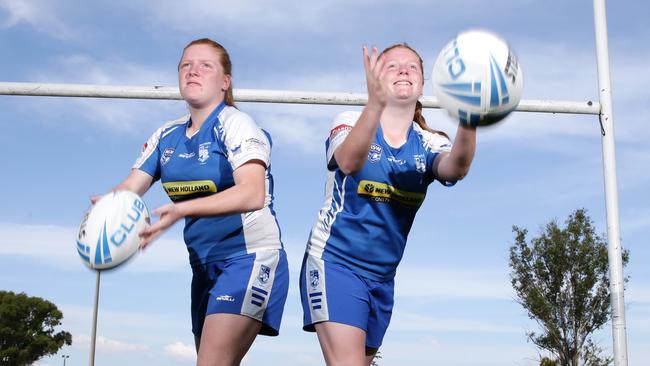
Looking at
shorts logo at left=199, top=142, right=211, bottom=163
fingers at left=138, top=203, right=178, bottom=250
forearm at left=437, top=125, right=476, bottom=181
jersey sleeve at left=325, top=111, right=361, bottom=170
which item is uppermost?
jersey sleeve at left=325, top=111, right=361, bottom=170

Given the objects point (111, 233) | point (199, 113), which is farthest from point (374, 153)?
point (111, 233)

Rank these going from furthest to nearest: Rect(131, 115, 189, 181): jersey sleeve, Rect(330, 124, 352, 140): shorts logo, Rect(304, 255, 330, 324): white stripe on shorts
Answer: Rect(131, 115, 189, 181): jersey sleeve → Rect(330, 124, 352, 140): shorts logo → Rect(304, 255, 330, 324): white stripe on shorts

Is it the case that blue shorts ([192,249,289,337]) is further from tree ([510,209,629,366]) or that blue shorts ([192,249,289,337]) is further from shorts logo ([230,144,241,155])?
tree ([510,209,629,366])

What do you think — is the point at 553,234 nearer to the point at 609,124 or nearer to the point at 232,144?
the point at 609,124

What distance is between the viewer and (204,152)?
4949 millimetres

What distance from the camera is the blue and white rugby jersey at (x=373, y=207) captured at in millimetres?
4875

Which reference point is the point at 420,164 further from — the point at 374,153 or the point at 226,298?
the point at 226,298

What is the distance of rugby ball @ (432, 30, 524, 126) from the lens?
13.6ft

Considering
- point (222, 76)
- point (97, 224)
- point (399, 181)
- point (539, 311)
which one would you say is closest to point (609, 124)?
point (399, 181)

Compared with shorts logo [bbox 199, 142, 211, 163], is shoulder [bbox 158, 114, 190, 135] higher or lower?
higher

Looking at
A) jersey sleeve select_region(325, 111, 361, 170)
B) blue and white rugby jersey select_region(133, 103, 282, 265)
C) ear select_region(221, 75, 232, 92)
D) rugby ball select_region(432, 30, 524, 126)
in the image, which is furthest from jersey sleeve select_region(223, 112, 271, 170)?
rugby ball select_region(432, 30, 524, 126)

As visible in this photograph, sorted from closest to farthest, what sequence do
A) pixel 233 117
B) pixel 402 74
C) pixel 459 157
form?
pixel 459 157
pixel 402 74
pixel 233 117

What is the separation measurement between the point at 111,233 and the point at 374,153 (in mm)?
1646

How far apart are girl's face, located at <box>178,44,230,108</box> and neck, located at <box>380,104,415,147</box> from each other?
110cm
